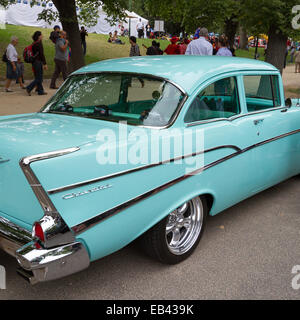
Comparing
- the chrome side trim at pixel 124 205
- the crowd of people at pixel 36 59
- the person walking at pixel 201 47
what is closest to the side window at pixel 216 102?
the chrome side trim at pixel 124 205

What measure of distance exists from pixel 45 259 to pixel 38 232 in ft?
0.56

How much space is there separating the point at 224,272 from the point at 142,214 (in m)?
0.97

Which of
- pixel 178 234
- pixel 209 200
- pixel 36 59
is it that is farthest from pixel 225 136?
pixel 36 59

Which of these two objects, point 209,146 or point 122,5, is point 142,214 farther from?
point 122,5

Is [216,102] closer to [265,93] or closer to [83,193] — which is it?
[265,93]

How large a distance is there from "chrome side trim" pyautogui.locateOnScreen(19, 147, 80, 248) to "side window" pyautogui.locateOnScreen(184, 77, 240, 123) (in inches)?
54.7

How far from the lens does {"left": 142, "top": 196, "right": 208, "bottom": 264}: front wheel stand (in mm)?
3076

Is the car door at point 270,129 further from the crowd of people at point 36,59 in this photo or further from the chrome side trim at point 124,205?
the crowd of people at point 36,59

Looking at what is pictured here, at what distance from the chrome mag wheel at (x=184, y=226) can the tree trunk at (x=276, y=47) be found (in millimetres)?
9012

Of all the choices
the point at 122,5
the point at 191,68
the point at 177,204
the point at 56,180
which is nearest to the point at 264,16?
the point at 122,5

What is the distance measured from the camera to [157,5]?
16.7m

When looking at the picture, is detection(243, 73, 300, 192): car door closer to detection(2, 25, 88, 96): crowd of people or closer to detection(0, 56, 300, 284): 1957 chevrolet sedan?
detection(0, 56, 300, 284): 1957 chevrolet sedan

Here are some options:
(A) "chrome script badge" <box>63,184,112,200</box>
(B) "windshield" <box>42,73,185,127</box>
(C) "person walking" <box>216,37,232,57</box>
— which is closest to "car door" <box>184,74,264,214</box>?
(B) "windshield" <box>42,73,185,127</box>

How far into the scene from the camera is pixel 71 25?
12.8 metres
